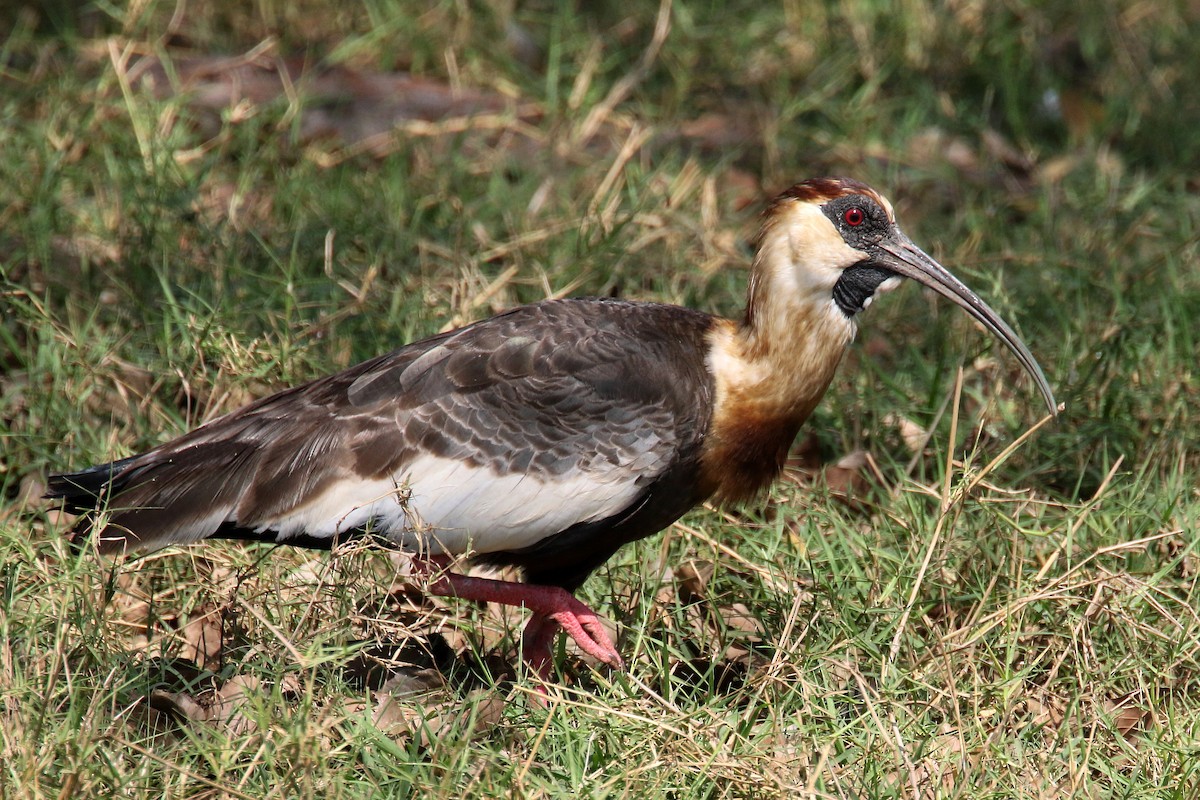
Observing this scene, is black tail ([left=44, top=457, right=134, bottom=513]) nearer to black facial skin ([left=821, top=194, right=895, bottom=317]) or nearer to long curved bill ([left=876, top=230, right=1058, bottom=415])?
black facial skin ([left=821, top=194, right=895, bottom=317])

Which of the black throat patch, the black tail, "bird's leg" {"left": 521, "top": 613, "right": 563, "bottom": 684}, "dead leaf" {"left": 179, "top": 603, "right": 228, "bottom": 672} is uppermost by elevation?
the black throat patch

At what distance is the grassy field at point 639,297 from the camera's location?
360 cm

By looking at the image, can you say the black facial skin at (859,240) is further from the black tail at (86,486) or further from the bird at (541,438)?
the black tail at (86,486)

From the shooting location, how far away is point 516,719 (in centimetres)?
379

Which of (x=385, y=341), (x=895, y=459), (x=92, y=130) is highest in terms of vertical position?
(x=92, y=130)

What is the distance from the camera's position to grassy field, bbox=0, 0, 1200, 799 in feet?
11.8

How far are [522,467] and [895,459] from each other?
163 cm

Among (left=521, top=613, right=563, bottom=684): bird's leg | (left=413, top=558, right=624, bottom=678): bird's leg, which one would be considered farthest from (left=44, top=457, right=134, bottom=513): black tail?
(left=521, top=613, right=563, bottom=684): bird's leg

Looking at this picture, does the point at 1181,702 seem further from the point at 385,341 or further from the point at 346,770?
the point at 385,341

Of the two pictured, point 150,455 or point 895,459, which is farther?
point 895,459

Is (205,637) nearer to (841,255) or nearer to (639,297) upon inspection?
(841,255)

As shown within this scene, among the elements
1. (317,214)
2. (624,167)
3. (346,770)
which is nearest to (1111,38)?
(624,167)

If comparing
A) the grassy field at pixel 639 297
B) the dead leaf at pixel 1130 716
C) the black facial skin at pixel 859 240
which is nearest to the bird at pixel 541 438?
the black facial skin at pixel 859 240

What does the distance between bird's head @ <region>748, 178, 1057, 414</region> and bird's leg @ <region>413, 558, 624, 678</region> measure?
1049 millimetres
